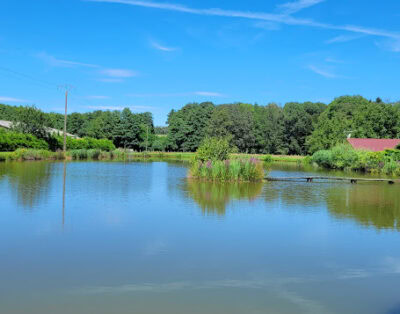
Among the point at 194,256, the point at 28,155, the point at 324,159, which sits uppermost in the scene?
the point at 324,159

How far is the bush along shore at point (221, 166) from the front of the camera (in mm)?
23469

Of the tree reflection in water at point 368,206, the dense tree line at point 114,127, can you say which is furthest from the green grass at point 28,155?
the tree reflection in water at point 368,206

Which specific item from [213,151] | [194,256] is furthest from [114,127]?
[194,256]

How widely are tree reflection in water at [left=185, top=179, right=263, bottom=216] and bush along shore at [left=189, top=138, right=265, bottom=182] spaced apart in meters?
0.67

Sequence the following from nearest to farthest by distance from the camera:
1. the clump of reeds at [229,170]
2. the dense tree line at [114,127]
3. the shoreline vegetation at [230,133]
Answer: the clump of reeds at [229,170] → the shoreline vegetation at [230,133] → the dense tree line at [114,127]

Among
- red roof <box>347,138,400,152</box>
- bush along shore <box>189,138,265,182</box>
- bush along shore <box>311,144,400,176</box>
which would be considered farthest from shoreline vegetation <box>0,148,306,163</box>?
red roof <box>347,138,400,152</box>

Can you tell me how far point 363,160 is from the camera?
3925cm

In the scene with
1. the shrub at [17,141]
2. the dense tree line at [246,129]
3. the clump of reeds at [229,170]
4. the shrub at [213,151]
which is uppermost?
the dense tree line at [246,129]

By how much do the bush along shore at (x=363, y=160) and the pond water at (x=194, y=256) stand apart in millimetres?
24066

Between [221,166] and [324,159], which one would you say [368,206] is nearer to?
[221,166]

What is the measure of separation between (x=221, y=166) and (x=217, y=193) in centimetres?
560

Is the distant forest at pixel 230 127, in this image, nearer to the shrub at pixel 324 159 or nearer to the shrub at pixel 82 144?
the shrub at pixel 82 144

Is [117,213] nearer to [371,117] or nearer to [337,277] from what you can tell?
[337,277]

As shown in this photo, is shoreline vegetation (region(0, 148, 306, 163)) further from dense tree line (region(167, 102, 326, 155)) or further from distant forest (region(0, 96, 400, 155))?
dense tree line (region(167, 102, 326, 155))
